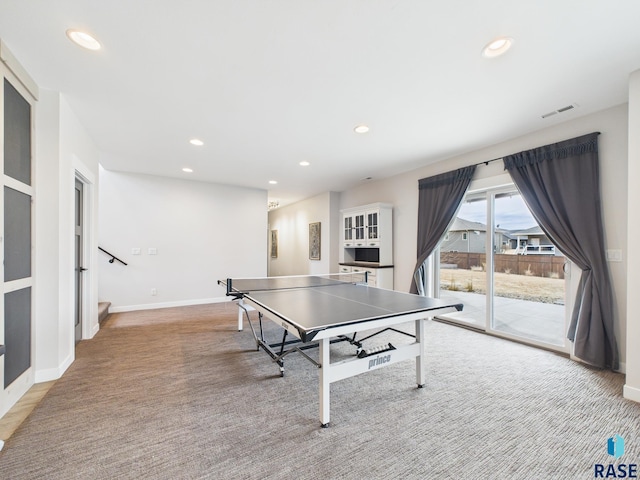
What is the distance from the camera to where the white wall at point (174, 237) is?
5.02m

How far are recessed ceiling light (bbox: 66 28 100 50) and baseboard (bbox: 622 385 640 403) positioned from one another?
4.70m

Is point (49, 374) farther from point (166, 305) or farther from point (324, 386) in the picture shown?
point (166, 305)

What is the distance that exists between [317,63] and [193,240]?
4.68 meters

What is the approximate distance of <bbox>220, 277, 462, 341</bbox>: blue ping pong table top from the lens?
1721 mm

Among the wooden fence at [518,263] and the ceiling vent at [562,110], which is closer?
the ceiling vent at [562,110]

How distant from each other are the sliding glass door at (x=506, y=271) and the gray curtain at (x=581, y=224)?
0.89 feet

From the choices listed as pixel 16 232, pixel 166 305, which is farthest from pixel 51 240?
pixel 166 305

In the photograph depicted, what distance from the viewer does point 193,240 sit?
5.68 meters

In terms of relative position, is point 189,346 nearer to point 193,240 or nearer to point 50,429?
point 50,429

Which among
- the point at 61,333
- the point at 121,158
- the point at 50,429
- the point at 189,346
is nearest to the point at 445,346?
the point at 189,346

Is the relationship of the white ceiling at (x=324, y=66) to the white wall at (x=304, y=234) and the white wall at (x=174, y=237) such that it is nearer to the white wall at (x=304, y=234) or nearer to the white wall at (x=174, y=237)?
the white wall at (x=174, y=237)
